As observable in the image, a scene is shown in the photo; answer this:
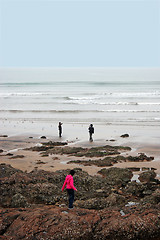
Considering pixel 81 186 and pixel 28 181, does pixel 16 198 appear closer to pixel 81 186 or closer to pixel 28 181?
pixel 28 181

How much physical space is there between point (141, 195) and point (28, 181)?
203 inches

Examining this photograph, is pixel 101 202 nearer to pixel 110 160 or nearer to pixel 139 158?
pixel 110 160

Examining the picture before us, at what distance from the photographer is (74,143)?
93.6 ft

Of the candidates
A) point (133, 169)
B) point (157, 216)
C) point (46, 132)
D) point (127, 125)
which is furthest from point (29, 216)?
point (127, 125)

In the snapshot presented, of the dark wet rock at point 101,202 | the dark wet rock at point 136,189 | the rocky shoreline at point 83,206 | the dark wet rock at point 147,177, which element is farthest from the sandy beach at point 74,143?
the dark wet rock at point 101,202

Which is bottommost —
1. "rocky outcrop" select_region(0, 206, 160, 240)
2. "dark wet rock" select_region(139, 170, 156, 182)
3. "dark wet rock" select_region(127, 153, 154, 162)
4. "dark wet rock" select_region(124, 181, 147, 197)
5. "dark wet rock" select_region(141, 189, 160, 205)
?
"dark wet rock" select_region(127, 153, 154, 162)

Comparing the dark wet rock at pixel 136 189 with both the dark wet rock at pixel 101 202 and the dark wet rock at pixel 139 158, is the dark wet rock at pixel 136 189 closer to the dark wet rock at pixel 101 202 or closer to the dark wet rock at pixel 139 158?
the dark wet rock at pixel 101 202

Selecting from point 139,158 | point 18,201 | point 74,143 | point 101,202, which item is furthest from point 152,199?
point 74,143

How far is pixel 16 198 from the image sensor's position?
39.4 ft

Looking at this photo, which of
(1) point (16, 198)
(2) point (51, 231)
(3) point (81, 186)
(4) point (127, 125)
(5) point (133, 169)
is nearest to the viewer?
(2) point (51, 231)

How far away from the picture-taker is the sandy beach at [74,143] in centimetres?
1983

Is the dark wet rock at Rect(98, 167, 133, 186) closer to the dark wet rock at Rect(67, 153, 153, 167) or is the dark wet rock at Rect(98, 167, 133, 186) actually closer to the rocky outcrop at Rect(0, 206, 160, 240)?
the dark wet rock at Rect(67, 153, 153, 167)

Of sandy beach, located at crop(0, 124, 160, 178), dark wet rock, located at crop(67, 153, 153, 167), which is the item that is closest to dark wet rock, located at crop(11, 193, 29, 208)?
sandy beach, located at crop(0, 124, 160, 178)

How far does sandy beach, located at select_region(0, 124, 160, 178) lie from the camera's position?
19.8 m
